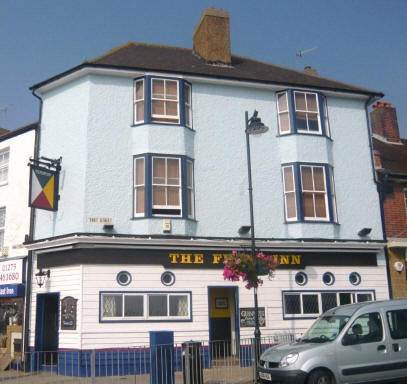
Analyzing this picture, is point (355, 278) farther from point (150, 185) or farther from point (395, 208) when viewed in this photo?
point (150, 185)

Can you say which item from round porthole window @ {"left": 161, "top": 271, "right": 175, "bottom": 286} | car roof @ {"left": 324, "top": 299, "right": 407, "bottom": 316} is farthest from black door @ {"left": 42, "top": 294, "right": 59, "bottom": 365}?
car roof @ {"left": 324, "top": 299, "right": 407, "bottom": 316}

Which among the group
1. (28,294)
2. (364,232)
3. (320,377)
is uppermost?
(364,232)

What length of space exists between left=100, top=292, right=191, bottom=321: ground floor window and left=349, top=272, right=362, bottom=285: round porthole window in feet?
19.5

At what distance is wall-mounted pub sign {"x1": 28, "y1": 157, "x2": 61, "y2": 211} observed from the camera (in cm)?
1605

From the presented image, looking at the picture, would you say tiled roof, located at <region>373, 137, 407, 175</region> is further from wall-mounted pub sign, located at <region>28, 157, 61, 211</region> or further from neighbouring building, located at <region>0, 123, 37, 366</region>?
neighbouring building, located at <region>0, 123, 37, 366</region>

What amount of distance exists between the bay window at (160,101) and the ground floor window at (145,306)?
5.73m

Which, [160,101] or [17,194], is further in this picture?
[17,194]

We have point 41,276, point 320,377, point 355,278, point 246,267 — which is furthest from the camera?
point 355,278

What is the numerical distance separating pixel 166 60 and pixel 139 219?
653 centimetres

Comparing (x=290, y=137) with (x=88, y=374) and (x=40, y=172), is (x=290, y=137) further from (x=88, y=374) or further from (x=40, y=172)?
(x=88, y=374)

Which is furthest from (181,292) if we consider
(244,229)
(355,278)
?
(355,278)

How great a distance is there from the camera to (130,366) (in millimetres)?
15109

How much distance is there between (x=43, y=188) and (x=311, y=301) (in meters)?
9.62

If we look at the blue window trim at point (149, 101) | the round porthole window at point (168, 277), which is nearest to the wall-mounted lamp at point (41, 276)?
the round porthole window at point (168, 277)
